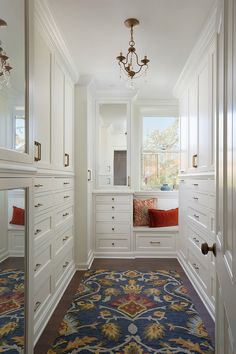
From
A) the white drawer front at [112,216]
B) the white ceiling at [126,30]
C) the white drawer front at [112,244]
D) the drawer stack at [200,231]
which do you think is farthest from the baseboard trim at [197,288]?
the white ceiling at [126,30]

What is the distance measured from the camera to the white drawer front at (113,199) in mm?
3938

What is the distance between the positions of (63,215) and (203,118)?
Answer: 1.79 m

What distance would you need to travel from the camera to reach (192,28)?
2.32 meters

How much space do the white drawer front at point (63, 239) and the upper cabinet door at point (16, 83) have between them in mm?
1525

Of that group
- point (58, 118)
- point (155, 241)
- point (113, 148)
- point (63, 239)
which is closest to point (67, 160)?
point (58, 118)

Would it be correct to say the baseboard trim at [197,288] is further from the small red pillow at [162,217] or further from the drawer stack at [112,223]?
the drawer stack at [112,223]

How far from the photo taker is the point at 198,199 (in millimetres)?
2787

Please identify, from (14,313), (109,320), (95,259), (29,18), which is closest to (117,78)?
(29,18)

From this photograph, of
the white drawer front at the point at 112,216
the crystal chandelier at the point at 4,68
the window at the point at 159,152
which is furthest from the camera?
the window at the point at 159,152

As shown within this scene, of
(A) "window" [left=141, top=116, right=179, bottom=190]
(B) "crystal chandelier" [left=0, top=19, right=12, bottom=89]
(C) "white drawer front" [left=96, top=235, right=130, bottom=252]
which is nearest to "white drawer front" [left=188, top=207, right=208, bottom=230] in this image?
(C) "white drawer front" [left=96, top=235, right=130, bottom=252]

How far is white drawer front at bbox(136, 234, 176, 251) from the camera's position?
156 inches

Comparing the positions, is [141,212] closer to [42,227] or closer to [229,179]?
[42,227]

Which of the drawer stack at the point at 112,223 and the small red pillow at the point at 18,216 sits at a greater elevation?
the small red pillow at the point at 18,216

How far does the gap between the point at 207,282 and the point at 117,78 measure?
2697 millimetres
